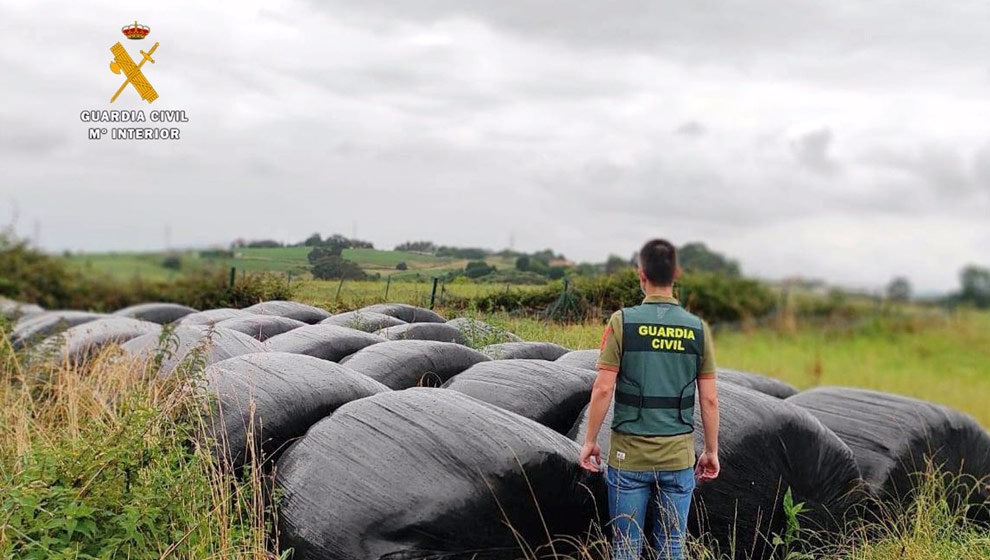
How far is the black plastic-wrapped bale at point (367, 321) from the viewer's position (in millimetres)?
7961

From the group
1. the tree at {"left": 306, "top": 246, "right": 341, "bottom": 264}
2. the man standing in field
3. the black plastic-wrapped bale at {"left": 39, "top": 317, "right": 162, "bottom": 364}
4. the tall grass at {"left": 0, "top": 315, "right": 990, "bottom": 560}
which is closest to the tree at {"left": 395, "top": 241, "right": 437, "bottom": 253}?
the tree at {"left": 306, "top": 246, "right": 341, "bottom": 264}

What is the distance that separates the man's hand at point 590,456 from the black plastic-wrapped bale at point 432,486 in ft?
1.49

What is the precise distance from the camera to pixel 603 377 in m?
4.56

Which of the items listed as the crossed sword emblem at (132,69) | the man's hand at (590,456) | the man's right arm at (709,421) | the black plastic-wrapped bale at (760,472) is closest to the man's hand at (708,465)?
the man's right arm at (709,421)

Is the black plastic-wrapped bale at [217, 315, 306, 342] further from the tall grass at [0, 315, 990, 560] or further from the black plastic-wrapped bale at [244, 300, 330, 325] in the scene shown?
the tall grass at [0, 315, 990, 560]

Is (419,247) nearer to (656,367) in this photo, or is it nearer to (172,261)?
(656,367)

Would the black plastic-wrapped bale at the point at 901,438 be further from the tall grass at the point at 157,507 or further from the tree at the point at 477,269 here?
the tree at the point at 477,269

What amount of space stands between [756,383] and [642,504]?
405 centimetres

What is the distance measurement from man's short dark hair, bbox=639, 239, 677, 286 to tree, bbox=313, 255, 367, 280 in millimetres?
4138

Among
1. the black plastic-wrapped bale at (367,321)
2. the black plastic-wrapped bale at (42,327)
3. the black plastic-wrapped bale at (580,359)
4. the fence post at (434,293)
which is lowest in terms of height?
the black plastic-wrapped bale at (42,327)

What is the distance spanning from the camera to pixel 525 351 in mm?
7270

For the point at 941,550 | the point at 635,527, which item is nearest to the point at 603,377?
the point at 635,527

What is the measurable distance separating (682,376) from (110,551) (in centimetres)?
293

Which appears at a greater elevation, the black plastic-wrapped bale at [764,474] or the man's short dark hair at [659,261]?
the man's short dark hair at [659,261]
